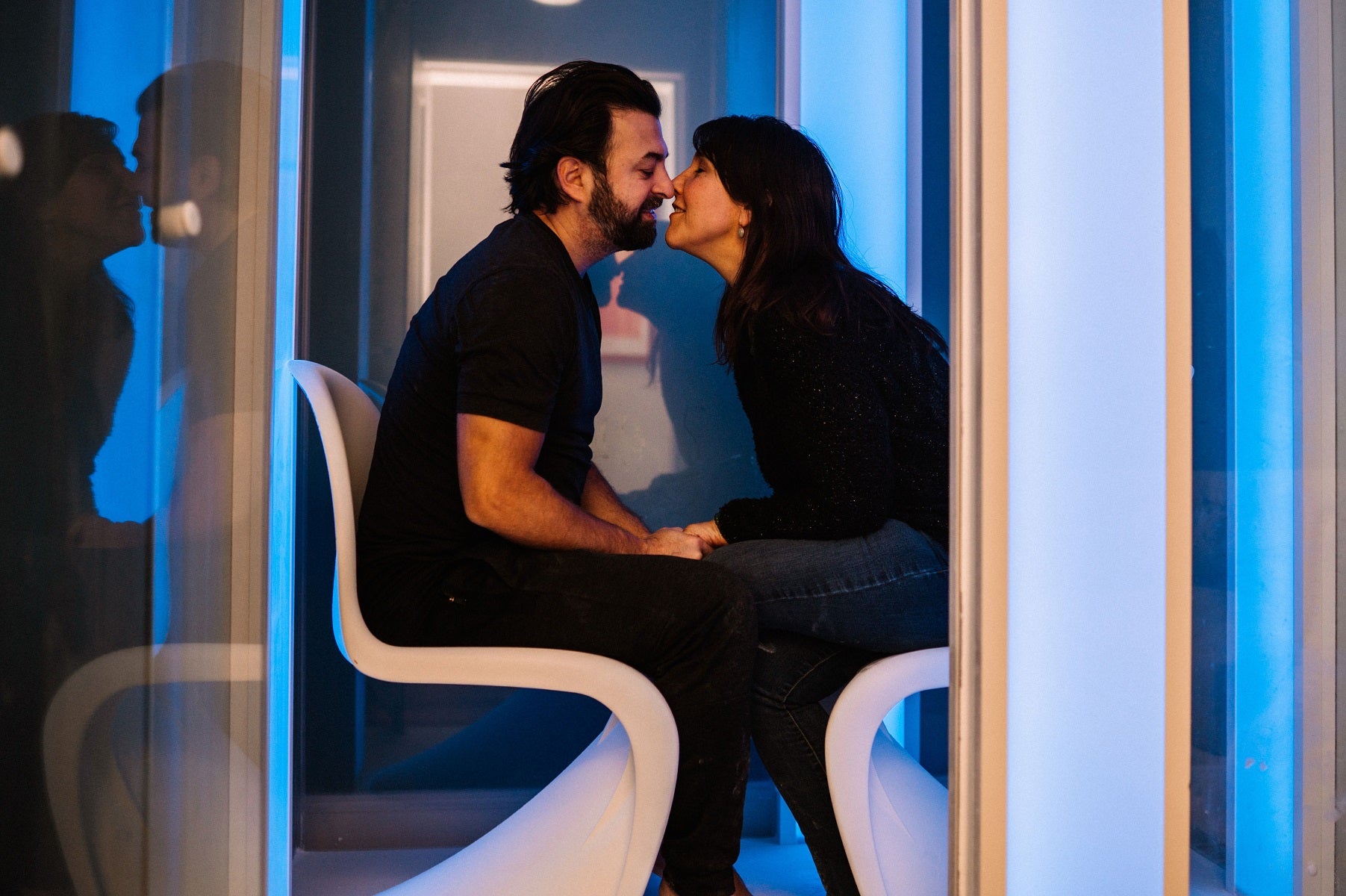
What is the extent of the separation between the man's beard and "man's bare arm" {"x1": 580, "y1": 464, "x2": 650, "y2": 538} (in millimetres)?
418

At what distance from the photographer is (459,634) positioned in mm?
1237

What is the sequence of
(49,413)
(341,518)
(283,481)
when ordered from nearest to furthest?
(49,413) → (341,518) → (283,481)

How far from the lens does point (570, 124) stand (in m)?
1.55

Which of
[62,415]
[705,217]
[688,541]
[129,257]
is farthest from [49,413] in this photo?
[705,217]

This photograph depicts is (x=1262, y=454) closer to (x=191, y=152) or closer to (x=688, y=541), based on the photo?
(x=688, y=541)

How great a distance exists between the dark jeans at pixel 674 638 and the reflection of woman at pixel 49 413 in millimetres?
471

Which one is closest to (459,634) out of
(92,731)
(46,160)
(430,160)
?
(92,731)

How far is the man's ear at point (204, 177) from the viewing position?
95 cm

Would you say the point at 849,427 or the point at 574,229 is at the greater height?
the point at 574,229

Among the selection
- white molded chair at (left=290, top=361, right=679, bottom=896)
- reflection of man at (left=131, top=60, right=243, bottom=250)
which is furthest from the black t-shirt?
reflection of man at (left=131, top=60, right=243, bottom=250)

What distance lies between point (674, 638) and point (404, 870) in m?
0.89

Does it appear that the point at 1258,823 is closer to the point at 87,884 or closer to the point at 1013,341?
the point at 1013,341

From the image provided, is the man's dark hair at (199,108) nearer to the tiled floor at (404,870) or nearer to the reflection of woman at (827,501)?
the reflection of woman at (827,501)

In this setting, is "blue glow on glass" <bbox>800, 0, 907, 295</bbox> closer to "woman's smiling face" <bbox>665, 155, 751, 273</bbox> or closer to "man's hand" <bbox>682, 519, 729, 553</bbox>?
"woman's smiling face" <bbox>665, 155, 751, 273</bbox>
